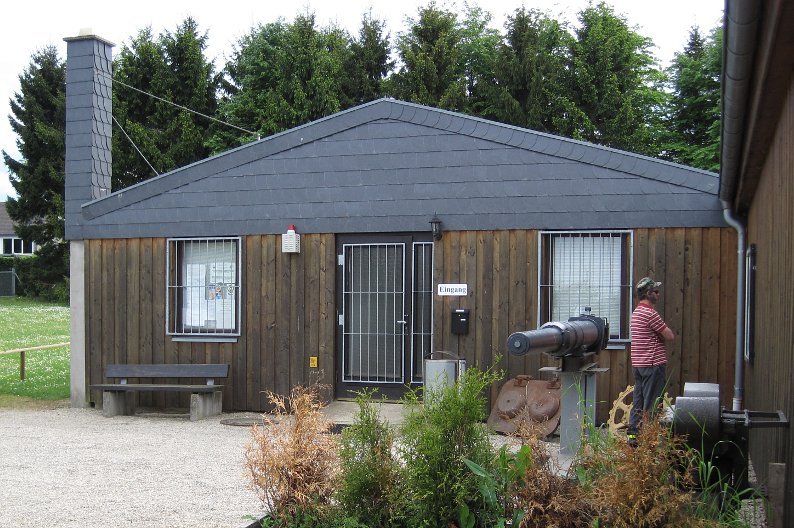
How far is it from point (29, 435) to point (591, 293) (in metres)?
6.83

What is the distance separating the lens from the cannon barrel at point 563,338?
640 centimetres

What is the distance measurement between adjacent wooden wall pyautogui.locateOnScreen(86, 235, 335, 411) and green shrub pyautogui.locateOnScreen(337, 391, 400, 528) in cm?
654

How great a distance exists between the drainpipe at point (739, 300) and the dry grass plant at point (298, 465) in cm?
583

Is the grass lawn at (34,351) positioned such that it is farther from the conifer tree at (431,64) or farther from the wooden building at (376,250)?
the conifer tree at (431,64)

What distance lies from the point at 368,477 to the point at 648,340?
14.4ft

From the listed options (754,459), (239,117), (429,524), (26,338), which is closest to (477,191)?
(754,459)

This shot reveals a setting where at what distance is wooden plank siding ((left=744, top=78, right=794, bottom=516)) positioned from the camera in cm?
480

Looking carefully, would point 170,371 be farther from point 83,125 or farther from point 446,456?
point 446,456

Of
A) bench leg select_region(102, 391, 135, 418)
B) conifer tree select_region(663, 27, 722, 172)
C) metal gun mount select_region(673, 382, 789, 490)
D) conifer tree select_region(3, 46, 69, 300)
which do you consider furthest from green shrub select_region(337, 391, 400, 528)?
conifer tree select_region(3, 46, 69, 300)

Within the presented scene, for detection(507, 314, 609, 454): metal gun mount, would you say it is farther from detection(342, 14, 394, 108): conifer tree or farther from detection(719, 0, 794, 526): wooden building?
detection(342, 14, 394, 108): conifer tree

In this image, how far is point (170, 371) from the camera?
12.2 m

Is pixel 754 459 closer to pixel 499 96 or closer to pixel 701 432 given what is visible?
pixel 701 432

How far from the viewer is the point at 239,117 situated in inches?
1308

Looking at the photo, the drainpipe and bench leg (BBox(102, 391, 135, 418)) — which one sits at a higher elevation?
the drainpipe
